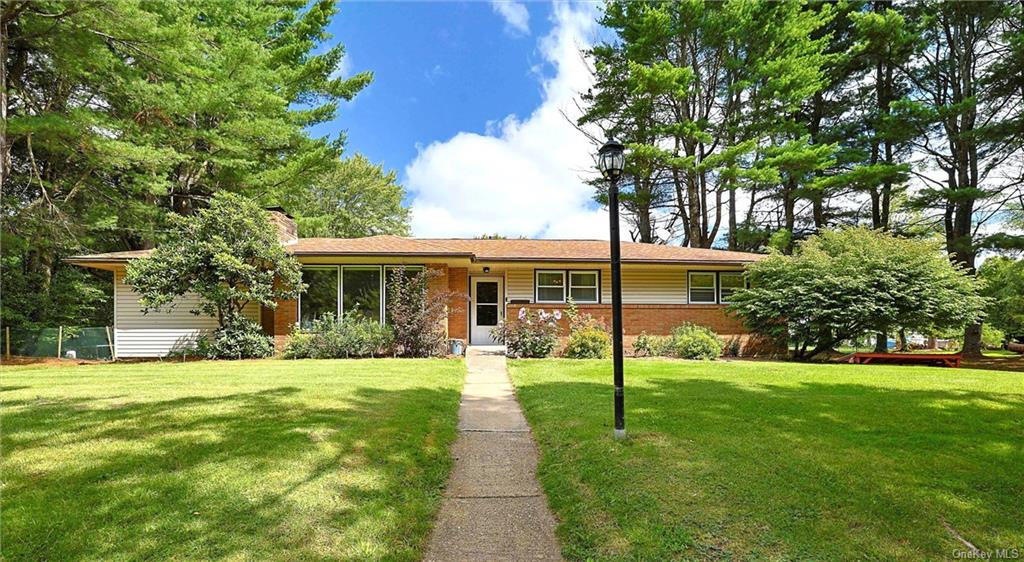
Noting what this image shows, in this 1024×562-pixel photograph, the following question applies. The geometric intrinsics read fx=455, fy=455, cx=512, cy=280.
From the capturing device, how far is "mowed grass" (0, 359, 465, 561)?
268 centimetres

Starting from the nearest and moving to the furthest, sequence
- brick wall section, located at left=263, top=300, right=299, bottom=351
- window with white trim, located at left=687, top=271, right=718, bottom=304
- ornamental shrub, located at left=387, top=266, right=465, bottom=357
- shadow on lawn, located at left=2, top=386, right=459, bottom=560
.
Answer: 1. shadow on lawn, located at left=2, top=386, right=459, bottom=560
2. ornamental shrub, located at left=387, top=266, right=465, bottom=357
3. brick wall section, located at left=263, top=300, right=299, bottom=351
4. window with white trim, located at left=687, top=271, right=718, bottom=304

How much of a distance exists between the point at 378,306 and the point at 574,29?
62.3 ft

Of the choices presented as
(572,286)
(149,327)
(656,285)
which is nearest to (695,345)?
(656,285)

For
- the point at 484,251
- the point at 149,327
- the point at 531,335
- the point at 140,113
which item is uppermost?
the point at 140,113

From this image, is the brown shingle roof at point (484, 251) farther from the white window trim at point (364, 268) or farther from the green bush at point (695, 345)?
the green bush at point (695, 345)

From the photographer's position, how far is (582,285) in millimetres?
14391

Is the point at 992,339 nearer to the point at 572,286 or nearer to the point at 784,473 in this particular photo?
the point at 572,286

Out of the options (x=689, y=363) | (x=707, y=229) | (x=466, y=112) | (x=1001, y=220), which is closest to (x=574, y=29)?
(x=466, y=112)

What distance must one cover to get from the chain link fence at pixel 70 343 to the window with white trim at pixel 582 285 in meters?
13.8

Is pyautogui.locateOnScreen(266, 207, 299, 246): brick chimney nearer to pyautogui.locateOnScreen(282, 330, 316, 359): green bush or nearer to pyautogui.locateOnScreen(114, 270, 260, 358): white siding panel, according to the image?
pyautogui.locateOnScreen(114, 270, 260, 358): white siding panel

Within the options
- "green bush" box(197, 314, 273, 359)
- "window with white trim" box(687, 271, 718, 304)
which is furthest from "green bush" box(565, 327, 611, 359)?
"green bush" box(197, 314, 273, 359)

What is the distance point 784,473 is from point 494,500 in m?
2.27

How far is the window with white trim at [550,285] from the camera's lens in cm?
1436

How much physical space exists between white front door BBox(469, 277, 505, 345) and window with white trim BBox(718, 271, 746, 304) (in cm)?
698
